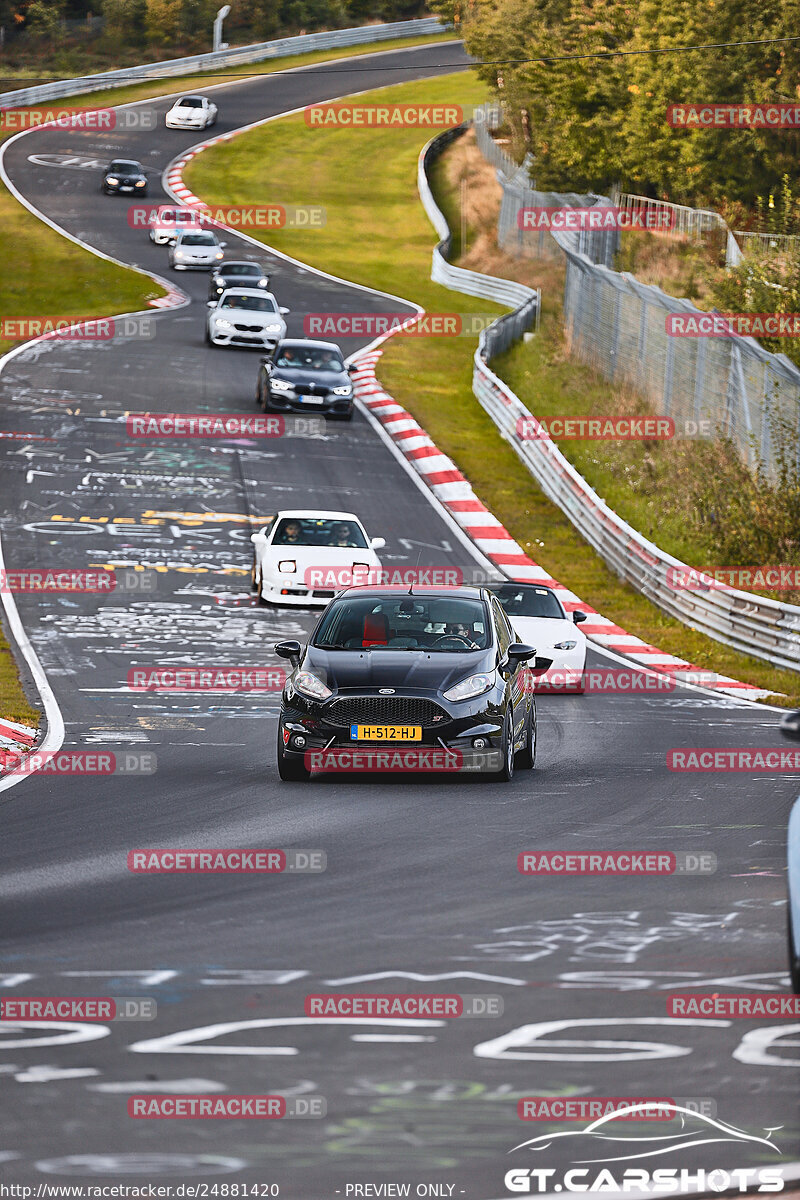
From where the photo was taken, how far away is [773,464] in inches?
1019

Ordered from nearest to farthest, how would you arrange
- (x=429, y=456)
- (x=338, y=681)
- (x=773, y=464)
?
1. (x=338, y=681)
2. (x=773, y=464)
3. (x=429, y=456)

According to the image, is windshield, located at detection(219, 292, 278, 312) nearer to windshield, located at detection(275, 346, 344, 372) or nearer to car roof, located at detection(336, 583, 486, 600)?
windshield, located at detection(275, 346, 344, 372)

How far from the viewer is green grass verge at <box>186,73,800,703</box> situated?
26.9m

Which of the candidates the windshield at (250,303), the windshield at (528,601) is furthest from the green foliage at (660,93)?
the windshield at (528,601)

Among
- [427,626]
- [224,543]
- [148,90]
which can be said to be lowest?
[224,543]

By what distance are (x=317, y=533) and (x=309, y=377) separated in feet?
35.8

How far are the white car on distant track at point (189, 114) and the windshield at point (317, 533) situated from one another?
2200 inches

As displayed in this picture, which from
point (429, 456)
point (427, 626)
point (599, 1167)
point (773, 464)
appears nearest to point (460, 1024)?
point (599, 1167)

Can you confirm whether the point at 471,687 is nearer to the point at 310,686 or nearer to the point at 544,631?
the point at 310,686

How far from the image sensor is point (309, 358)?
35844mm

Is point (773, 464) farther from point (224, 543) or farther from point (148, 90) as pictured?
point (148, 90)

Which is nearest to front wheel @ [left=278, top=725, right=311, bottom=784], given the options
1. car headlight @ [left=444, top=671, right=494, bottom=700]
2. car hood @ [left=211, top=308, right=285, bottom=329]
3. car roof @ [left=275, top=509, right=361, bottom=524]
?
car headlight @ [left=444, top=671, right=494, bottom=700]

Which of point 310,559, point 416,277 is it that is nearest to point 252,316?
point 416,277

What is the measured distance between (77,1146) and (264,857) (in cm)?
446
